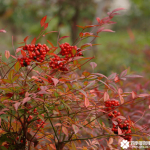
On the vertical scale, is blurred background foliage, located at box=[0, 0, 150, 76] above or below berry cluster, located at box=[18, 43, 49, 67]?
above

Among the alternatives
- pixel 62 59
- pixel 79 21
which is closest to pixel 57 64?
pixel 62 59

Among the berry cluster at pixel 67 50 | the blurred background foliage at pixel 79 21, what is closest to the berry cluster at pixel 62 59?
the berry cluster at pixel 67 50

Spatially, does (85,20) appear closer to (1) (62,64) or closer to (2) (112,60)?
(2) (112,60)

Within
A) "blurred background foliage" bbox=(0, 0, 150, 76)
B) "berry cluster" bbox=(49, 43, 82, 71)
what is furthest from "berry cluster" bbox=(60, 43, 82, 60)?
"blurred background foliage" bbox=(0, 0, 150, 76)

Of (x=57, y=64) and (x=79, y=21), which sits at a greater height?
(x=79, y=21)

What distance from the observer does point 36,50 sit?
803 mm

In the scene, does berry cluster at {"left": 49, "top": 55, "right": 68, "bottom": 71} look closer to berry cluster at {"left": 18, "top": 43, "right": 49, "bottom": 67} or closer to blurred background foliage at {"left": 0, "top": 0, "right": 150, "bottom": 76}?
berry cluster at {"left": 18, "top": 43, "right": 49, "bottom": 67}

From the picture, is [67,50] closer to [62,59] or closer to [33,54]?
[62,59]

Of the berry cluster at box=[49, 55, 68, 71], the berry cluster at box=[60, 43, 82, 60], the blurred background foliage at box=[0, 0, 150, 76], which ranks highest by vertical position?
the blurred background foliage at box=[0, 0, 150, 76]

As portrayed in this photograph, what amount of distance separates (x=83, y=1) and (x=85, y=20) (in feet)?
3.02

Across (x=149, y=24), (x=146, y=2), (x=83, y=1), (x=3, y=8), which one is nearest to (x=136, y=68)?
(x=83, y=1)

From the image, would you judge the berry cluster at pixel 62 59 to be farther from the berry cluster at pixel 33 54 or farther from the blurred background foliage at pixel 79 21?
the blurred background foliage at pixel 79 21

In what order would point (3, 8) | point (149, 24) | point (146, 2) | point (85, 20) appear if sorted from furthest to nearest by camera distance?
point (149, 24) < point (146, 2) < point (3, 8) < point (85, 20)

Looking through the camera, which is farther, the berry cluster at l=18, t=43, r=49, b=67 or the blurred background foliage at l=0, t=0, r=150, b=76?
the blurred background foliage at l=0, t=0, r=150, b=76
